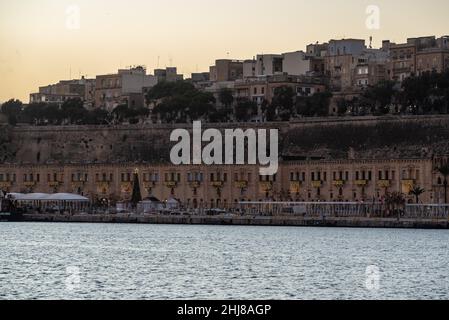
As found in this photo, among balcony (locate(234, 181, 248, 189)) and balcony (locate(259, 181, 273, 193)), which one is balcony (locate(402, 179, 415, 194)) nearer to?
balcony (locate(259, 181, 273, 193))

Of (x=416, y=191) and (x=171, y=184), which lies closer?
(x=416, y=191)

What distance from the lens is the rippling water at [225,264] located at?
60.6 metres

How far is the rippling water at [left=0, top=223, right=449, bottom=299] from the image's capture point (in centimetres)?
6059

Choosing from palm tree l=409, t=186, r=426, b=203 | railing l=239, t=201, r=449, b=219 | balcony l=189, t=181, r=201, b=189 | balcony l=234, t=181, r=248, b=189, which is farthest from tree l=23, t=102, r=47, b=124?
palm tree l=409, t=186, r=426, b=203

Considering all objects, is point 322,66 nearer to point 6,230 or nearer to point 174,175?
point 174,175

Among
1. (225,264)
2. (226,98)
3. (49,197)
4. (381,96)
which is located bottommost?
(225,264)

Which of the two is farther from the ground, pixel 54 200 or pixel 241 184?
pixel 241 184

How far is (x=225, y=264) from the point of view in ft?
238

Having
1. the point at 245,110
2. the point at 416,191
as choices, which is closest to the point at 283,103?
the point at 245,110

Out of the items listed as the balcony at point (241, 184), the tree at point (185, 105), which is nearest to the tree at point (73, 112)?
the tree at point (185, 105)

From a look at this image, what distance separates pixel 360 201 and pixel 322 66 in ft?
166

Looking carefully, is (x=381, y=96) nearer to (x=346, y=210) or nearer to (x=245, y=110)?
(x=245, y=110)

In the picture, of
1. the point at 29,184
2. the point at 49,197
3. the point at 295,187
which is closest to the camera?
the point at 295,187

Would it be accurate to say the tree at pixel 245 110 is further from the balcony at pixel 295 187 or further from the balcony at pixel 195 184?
the balcony at pixel 295 187
